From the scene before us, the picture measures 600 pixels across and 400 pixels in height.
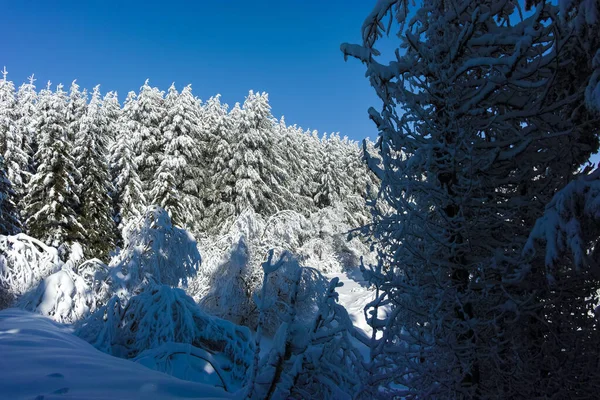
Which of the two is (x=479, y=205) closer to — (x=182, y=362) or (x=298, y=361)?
(x=298, y=361)

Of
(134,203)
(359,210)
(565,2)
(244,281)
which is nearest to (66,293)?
(244,281)

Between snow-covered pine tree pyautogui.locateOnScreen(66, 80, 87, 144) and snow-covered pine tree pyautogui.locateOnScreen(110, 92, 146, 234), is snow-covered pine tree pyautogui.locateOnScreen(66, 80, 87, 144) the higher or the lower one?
the higher one

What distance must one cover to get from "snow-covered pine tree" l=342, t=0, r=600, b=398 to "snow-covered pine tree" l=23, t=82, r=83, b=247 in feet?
69.5

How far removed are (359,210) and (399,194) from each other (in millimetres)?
28879

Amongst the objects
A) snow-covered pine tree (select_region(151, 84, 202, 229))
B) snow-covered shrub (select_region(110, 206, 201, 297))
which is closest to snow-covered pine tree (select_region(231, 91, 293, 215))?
snow-covered pine tree (select_region(151, 84, 202, 229))

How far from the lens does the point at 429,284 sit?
3.57 metres

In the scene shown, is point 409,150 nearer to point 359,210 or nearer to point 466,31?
point 466,31

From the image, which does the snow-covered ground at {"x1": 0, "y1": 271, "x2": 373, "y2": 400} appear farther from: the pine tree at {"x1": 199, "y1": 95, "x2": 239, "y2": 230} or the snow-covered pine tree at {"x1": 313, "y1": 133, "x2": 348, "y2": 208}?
the snow-covered pine tree at {"x1": 313, "y1": 133, "x2": 348, "y2": 208}

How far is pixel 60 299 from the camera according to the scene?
26.4ft

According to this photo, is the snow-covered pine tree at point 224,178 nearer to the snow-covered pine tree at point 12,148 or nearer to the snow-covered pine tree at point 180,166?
the snow-covered pine tree at point 180,166

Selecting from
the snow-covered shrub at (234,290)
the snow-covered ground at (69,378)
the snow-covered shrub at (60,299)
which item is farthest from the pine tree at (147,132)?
the snow-covered ground at (69,378)

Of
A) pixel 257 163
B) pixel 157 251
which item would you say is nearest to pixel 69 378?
pixel 157 251

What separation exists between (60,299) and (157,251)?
2.74 meters

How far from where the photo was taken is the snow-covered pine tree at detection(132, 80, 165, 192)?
26516 millimetres
